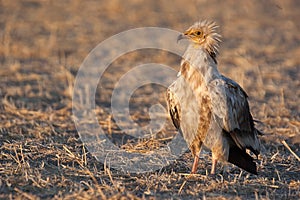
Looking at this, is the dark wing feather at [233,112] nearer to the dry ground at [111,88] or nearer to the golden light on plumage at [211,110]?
the golden light on plumage at [211,110]

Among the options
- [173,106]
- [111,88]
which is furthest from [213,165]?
[111,88]

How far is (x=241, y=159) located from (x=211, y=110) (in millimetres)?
589

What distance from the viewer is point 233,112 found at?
537cm

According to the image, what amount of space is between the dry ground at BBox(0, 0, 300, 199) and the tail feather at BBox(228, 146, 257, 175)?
125mm

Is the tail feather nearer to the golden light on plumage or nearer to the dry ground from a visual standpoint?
the golden light on plumage

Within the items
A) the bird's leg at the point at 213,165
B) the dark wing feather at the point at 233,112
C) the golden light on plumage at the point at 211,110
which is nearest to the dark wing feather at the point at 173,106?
the golden light on plumage at the point at 211,110

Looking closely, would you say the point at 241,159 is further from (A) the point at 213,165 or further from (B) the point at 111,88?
(B) the point at 111,88

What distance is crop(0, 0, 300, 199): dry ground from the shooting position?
5125 mm

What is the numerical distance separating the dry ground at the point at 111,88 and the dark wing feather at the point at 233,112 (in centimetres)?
37

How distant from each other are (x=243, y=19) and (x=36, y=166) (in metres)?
10.4

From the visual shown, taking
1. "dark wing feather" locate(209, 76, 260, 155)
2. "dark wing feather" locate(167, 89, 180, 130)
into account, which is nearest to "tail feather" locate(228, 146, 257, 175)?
"dark wing feather" locate(209, 76, 260, 155)

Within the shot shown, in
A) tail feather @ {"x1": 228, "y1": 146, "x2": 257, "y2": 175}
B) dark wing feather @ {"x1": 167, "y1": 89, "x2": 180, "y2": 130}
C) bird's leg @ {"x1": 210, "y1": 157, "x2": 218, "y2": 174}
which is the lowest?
bird's leg @ {"x1": 210, "y1": 157, "x2": 218, "y2": 174}

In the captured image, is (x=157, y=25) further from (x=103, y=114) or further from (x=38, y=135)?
(x=38, y=135)

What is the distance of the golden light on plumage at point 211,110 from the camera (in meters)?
5.28
